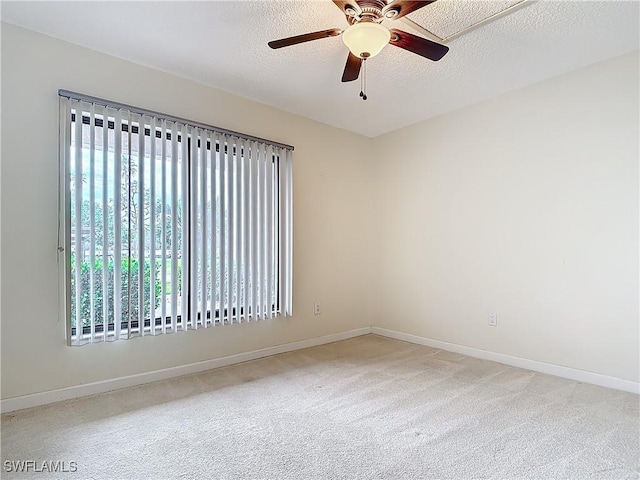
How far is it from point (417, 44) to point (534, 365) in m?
2.65

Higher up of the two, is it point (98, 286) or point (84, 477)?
point (98, 286)

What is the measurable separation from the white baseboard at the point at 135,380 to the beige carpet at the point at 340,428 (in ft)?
0.23

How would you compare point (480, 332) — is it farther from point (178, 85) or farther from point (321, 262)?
point (178, 85)

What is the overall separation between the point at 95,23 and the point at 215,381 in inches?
99.7

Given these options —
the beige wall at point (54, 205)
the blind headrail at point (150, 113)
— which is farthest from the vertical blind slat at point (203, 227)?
the beige wall at point (54, 205)

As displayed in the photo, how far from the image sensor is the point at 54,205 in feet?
7.66

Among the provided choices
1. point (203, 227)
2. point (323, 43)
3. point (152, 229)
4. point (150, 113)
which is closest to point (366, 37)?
point (323, 43)

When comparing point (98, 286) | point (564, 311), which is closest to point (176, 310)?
point (98, 286)

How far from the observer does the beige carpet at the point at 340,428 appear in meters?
1.67

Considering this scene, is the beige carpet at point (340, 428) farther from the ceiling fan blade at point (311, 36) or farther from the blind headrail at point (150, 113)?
the ceiling fan blade at point (311, 36)

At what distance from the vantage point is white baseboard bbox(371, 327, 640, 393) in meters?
2.57

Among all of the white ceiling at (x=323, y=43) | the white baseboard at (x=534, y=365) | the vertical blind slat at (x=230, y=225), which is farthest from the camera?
the vertical blind slat at (x=230, y=225)

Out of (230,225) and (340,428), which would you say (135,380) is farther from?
(340,428)

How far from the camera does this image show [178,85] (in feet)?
9.43
